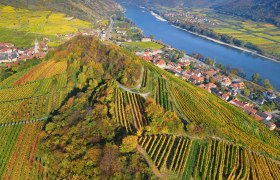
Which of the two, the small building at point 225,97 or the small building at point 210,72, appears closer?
the small building at point 225,97

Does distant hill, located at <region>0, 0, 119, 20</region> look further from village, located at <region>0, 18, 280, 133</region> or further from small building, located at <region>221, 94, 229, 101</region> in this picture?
small building, located at <region>221, 94, 229, 101</region>

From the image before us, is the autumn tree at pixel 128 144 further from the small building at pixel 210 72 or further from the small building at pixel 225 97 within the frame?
the small building at pixel 210 72

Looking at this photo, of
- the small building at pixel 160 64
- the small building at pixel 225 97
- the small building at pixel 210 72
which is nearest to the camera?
the small building at pixel 225 97

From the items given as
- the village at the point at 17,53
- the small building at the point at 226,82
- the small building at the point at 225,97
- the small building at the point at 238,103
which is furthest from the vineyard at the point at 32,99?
the small building at the point at 226,82

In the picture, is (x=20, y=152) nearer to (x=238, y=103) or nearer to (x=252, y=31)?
(x=238, y=103)

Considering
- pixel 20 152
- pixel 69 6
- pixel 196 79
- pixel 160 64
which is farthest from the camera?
pixel 69 6

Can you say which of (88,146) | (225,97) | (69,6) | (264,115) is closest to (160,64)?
(225,97)

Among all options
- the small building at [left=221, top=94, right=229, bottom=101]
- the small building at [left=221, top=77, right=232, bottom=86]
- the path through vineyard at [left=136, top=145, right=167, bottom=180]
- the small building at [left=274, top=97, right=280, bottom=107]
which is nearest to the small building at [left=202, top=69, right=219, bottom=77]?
the small building at [left=221, top=77, right=232, bottom=86]
